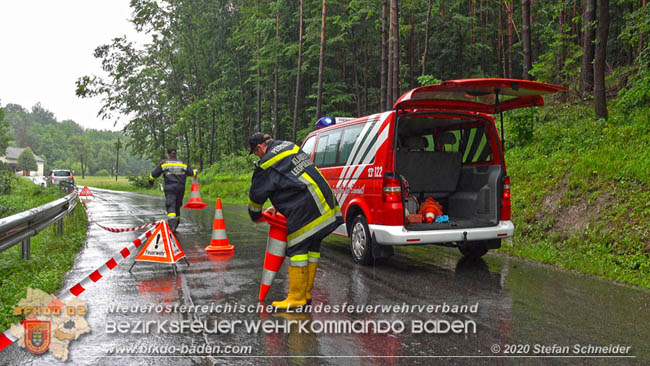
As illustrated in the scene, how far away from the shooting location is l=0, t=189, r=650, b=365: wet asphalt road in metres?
3.62

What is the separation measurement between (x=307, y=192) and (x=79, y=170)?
145 meters

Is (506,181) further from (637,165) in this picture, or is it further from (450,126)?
(637,165)

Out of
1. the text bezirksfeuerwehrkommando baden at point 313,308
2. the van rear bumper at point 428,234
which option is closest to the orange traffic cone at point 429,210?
the van rear bumper at point 428,234

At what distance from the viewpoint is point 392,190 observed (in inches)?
255

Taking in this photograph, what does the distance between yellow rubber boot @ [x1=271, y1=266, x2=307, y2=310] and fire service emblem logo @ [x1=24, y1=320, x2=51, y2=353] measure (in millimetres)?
2022

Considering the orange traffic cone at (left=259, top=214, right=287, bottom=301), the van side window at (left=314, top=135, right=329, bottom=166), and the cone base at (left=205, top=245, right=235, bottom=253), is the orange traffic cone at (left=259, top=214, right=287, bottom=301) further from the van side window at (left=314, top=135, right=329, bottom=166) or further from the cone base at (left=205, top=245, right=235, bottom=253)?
the van side window at (left=314, top=135, right=329, bottom=166)

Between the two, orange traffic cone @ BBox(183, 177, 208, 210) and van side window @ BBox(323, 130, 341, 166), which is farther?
orange traffic cone @ BBox(183, 177, 208, 210)

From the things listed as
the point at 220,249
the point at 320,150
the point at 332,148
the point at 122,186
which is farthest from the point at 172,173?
the point at 122,186

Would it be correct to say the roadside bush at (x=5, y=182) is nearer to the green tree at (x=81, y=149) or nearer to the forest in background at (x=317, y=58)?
the forest in background at (x=317, y=58)

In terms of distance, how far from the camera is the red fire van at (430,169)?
646cm

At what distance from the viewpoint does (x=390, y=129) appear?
21.6ft

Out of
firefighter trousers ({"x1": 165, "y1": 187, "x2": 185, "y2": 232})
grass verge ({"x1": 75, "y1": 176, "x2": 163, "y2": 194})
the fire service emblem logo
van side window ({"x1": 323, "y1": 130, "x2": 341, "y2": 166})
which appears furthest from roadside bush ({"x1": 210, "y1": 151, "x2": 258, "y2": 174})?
the fire service emblem logo

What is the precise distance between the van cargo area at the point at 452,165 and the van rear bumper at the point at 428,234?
0.31 metres

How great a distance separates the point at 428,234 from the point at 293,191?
8.18ft
